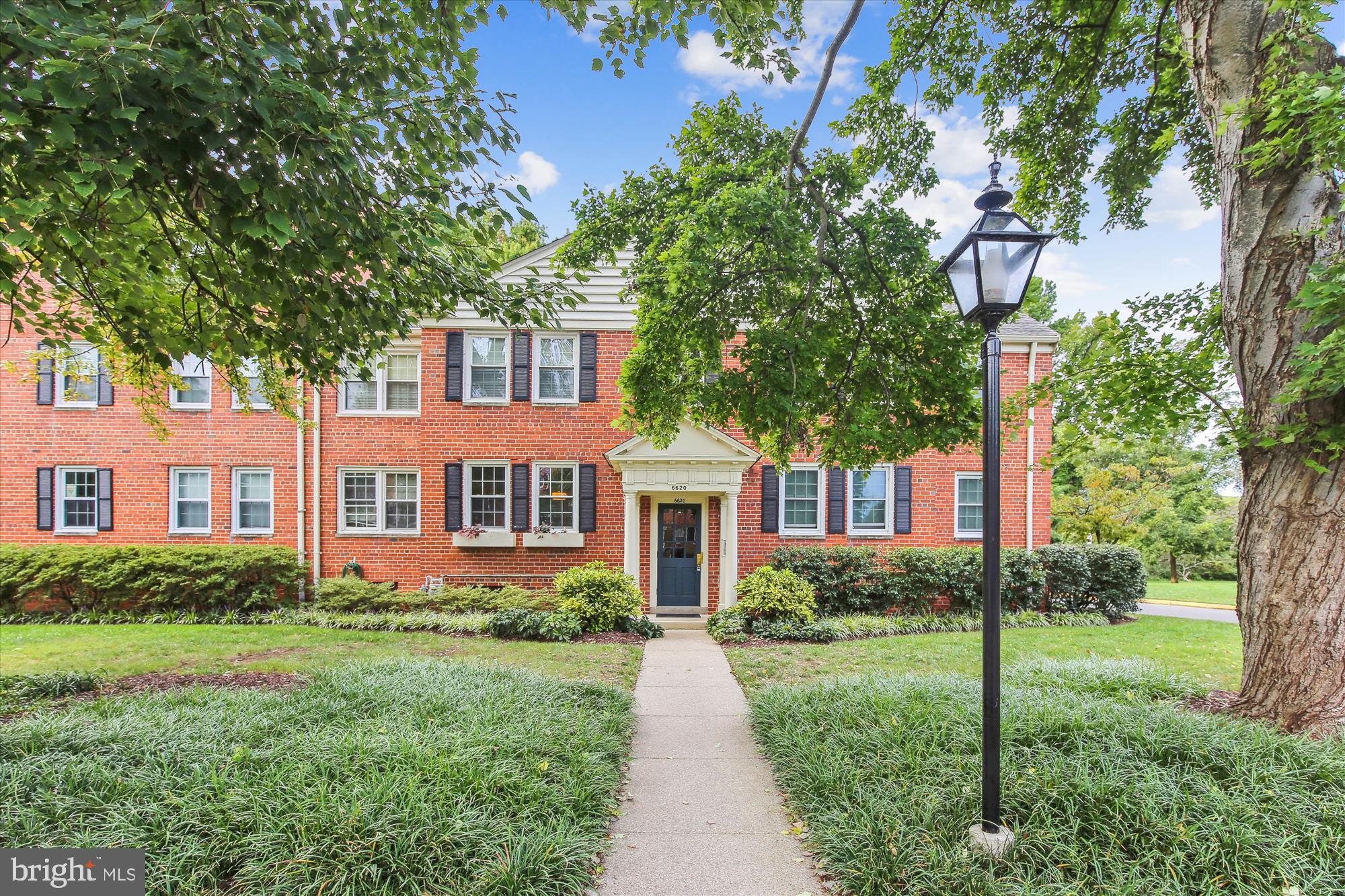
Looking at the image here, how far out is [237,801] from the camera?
9.46ft

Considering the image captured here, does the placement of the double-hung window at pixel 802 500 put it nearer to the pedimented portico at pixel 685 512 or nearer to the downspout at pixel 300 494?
the pedimented portico at pixel 685 512

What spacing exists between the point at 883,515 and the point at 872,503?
311 millimetres

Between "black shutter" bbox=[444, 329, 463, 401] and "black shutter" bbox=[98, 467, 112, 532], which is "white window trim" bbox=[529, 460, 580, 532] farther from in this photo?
"black shutter" bbox=[98, 467, 112, 532]

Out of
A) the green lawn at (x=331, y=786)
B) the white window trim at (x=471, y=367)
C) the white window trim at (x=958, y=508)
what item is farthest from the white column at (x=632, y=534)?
the white window trim at (x=958, y=508)

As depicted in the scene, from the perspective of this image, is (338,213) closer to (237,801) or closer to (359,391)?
(237,801)

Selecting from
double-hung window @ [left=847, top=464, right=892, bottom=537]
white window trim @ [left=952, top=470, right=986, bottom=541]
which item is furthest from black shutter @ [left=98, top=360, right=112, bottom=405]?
white window trim @ [left=952, top=470, right=986, bottom=541]

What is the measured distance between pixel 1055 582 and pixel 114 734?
518 inches

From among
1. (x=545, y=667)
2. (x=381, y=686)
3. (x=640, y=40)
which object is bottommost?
(x=545, y=667)

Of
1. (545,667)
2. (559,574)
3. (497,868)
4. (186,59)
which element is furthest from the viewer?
(559,574)

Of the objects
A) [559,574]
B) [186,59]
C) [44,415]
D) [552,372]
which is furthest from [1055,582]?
[44,415]

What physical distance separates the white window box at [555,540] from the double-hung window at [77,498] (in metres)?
8.57

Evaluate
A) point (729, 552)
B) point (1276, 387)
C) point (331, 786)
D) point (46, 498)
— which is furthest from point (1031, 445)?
point (46, 498)

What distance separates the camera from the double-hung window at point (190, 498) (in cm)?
1127

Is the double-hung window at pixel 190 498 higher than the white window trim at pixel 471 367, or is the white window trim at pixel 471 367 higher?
the white window trim at pixel 471 367
